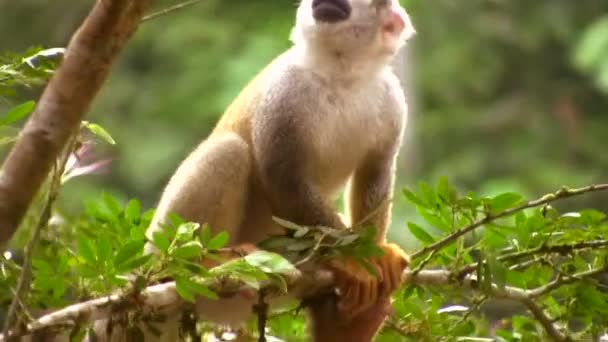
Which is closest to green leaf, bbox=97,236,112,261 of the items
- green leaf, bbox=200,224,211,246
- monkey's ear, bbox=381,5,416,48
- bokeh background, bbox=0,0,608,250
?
green leaf, bbox=200,224,211,246

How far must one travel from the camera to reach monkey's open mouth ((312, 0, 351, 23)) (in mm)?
2113

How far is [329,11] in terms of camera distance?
211 centimetres

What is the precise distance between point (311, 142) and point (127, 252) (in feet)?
2.82

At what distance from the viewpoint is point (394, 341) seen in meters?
1.78

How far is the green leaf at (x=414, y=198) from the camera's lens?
1531 millimetres

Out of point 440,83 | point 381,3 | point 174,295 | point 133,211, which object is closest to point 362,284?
point 133,211

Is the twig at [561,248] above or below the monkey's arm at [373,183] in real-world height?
below

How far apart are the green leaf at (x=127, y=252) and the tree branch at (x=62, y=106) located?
0.24m

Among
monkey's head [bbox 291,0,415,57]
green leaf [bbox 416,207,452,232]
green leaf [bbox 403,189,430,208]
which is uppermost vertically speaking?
monkey's head [bbox 291,0,415,57]

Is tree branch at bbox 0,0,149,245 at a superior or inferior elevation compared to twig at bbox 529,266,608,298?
inferior

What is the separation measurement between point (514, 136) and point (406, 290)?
4260mm

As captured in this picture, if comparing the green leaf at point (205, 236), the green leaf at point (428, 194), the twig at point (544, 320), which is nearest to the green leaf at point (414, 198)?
the green leaf at point (428, 194)

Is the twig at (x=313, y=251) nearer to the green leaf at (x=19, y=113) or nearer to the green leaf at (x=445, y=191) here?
the green leaf at (x=445, y=191)

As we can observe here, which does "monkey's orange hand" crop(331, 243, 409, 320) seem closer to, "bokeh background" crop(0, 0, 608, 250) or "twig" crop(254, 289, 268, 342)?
"twig" crop(254, 289, 268, 342)
